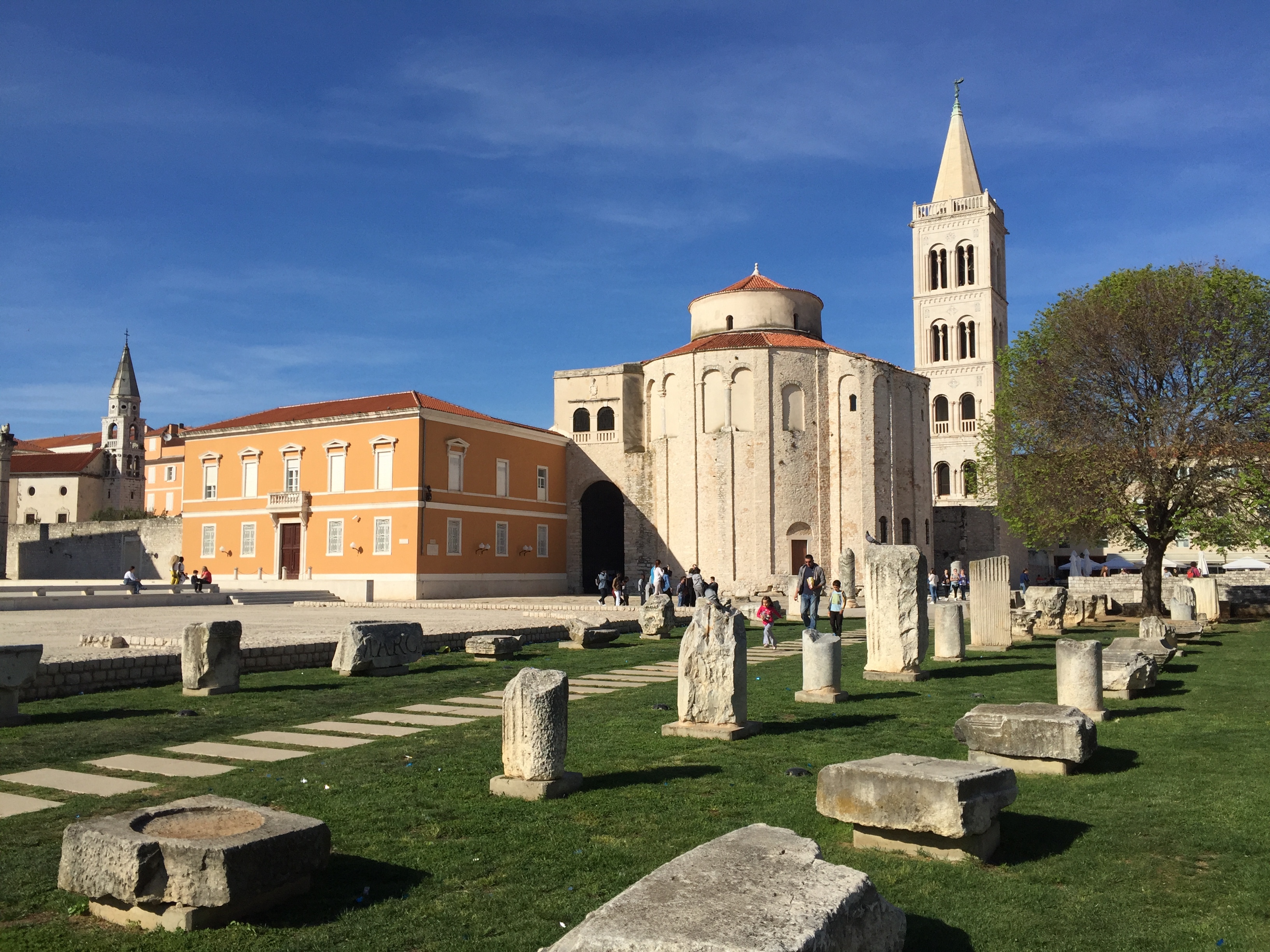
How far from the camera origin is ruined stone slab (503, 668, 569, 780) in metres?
6.34

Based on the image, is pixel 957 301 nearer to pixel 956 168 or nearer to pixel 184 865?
pixel 956 168

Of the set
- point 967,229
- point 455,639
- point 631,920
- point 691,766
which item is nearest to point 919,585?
point 691,766

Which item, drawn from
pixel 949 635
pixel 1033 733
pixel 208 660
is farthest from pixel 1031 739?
pixel 208 660

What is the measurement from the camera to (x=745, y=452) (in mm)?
39750

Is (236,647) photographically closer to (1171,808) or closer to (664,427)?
(1171,808)

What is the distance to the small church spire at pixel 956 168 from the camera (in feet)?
203

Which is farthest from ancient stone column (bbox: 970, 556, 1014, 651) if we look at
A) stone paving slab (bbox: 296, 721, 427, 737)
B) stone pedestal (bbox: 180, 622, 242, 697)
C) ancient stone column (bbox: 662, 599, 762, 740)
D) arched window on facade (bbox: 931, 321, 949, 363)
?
arched window on facade (bbox: 931, 321, 949, 363)

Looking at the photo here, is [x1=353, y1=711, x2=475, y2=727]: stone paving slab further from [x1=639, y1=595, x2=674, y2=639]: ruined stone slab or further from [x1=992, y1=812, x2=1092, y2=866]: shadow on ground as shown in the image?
[x1=639, y1=595, x2=674, y2=639]: ruined stone slab

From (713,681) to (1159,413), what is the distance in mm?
17661

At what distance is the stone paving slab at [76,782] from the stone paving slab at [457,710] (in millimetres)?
3477

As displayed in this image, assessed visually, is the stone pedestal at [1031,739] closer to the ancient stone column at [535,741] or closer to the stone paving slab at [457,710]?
the ancient stone column at [535,741]

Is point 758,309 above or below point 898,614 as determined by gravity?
above

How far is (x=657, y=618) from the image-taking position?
19203mm

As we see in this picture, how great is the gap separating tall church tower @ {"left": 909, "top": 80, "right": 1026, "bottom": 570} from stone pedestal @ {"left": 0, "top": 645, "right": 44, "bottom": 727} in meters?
53.1
